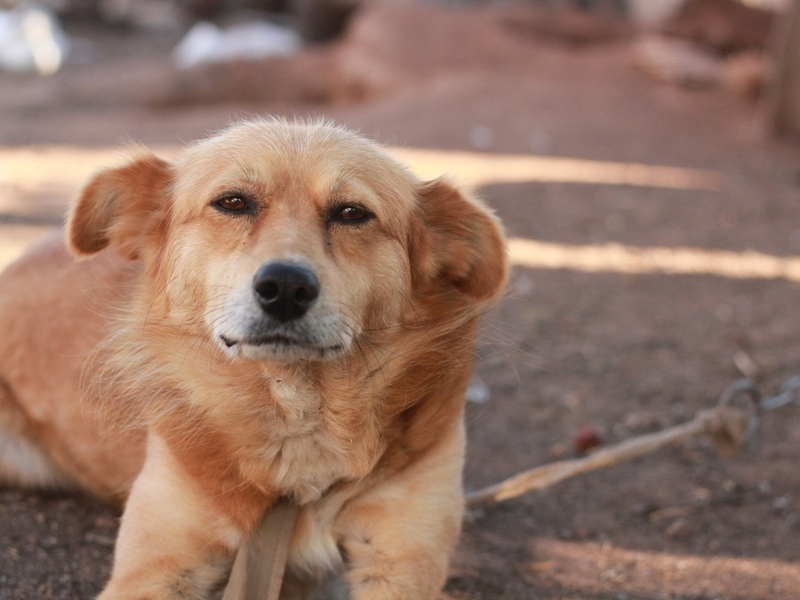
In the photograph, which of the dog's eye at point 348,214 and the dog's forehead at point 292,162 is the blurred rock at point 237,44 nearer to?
the dog's forehead at point 292,162

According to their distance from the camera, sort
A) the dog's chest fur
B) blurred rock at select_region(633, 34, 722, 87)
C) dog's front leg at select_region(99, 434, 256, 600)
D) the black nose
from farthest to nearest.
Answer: blurred rock at select_region(633, 34, 722, 87) → the dog's chest fur → dog's front leg at select_region(99, 434, 256, 600) → the black nose

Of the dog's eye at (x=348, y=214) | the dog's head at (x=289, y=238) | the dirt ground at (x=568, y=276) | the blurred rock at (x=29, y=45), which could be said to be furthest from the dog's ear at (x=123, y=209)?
the blurred rock at (x=29, y=45)

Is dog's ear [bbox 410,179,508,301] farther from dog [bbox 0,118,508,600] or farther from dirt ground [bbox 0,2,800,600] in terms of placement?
dirt ground [bbox 0,2,800,600]

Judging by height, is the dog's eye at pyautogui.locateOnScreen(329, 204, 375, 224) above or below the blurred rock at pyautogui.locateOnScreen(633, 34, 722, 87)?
above

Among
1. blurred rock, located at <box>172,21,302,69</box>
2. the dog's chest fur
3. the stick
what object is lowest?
blurred rock, located at <box>172,21,302,69</box>

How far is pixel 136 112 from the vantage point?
10789mm

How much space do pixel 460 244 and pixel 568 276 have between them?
3.26m

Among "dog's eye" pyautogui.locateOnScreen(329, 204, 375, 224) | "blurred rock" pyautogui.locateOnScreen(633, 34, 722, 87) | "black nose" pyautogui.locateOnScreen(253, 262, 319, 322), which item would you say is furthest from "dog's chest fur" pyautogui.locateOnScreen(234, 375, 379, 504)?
"blurred rock" pyautogui.locateOnScreen(633, 34, 722, 87)


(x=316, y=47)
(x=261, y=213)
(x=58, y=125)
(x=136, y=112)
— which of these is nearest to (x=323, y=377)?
(x=261, y=213)

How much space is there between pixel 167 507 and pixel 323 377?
0.57 metres

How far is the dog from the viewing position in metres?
2.46

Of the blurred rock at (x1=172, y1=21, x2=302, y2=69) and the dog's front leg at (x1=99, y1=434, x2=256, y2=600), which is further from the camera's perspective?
the blurred rock at (x1=172, y1=21, x2=302, y2=69)

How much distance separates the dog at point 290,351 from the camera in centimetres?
246

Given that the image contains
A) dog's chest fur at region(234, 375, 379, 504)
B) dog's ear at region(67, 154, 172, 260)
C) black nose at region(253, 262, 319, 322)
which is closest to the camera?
black nose at region(253, 262, 319, 322)
